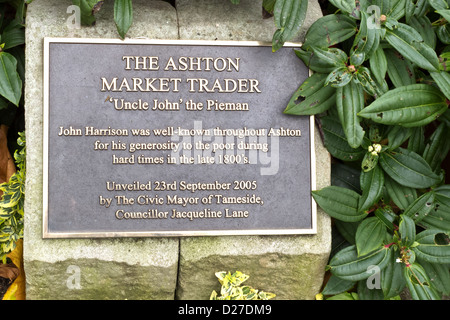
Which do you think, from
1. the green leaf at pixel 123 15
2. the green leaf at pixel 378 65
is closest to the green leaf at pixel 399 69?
the green leaf at pixel 378 65

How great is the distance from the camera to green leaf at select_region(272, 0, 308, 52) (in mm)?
1986

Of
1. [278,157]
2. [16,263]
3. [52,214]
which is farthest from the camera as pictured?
[16,263]

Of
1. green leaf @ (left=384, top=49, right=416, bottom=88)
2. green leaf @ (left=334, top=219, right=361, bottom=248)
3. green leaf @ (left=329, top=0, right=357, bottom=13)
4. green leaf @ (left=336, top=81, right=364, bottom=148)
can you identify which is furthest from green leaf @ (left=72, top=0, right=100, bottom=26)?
green leaf @ (left=334, top=219, right=361, bottom=248)

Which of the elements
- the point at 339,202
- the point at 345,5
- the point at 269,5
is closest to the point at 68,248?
the point at 339,202

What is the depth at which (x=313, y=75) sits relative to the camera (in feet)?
6.90

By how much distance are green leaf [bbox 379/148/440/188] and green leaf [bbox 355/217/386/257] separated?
0.26 m

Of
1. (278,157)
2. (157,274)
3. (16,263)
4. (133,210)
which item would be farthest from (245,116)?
(16,263)

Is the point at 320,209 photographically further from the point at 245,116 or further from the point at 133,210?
the point at 133,210

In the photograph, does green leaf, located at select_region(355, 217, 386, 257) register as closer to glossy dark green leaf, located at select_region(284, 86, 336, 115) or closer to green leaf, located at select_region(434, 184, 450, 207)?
green leaf, located at select_region(434, 184, 450, 207)

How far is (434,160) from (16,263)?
2428 millimetres

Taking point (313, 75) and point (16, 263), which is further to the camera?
point (16, 263)

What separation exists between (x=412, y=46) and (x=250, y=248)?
1318mm

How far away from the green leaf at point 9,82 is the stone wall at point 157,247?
0.10 m

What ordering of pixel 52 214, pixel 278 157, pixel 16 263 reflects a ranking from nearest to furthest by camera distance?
pixel 52 214
pixel 278 157
pixel 16 263
